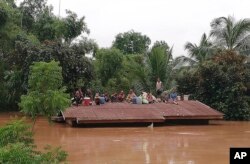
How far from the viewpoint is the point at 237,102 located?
76.8 ft

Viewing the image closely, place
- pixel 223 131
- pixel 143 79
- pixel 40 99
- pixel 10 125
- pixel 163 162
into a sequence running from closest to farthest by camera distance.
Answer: pixel 10 125, pixel 163 162, pixel 40 99, pixel 223 131, pixel 143 79

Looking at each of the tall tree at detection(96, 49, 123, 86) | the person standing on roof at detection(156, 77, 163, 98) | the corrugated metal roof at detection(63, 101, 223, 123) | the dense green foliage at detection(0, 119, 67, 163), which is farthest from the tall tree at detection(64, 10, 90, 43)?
the dense green foliage at detection(0, 119, 67, 163)

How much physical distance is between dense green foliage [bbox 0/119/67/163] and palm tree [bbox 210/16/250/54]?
2189cm

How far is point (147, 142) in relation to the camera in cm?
1441

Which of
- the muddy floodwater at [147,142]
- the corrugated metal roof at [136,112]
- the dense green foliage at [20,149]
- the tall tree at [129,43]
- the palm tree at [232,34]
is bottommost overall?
the muddy floodwater at [147,142]

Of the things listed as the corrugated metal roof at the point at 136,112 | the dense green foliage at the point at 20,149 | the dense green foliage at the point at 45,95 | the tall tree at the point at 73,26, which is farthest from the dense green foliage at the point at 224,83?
the dense green foliage at the point at 20,149

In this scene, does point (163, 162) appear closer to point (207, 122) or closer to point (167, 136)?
point (167, 136)

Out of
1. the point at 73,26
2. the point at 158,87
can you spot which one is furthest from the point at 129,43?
the point at 158,87

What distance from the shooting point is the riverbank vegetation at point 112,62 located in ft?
A: 77.7

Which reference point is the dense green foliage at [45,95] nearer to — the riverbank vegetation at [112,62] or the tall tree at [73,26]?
the riverbank vegetation at [112,62]

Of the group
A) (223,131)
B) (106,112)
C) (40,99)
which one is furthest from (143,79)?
(40,99)

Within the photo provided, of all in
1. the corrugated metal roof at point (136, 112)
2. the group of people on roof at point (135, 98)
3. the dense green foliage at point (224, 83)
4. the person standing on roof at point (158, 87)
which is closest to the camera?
the corrugated metal roof at point (136, 112)

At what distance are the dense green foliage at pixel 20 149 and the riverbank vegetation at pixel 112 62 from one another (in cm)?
1397

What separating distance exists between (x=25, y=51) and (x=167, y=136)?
10860 mm
